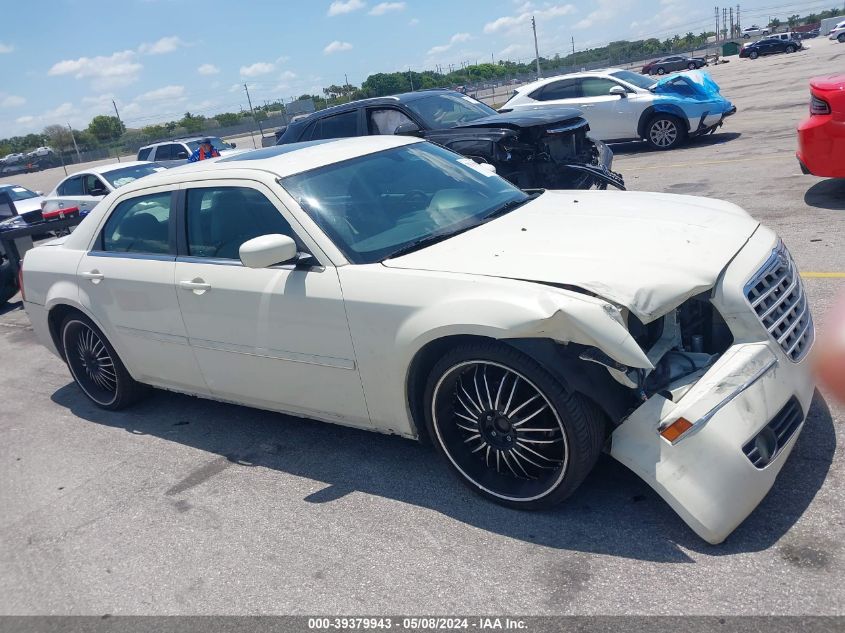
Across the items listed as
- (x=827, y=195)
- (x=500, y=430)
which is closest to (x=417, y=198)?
(x=500, y=430)

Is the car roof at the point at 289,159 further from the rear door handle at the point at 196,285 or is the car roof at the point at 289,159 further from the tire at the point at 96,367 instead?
the tire at the point at 96,367

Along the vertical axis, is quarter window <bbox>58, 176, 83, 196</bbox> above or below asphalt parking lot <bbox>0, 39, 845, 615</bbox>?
above

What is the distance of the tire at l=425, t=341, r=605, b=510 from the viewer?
2.99 m

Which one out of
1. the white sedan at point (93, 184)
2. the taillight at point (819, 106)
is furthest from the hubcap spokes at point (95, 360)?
the white sedan at point (93, 184)

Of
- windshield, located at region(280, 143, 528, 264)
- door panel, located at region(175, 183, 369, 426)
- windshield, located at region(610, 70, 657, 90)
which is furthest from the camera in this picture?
windshield, located at region(610, 70, 657, 90)

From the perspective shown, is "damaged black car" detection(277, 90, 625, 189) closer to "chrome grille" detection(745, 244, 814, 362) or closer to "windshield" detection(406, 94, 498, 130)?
"windshield" detection(406, 94, 498, 130)

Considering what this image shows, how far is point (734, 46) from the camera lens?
63.4 metres

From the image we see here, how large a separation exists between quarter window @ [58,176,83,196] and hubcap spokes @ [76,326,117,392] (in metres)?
9.54

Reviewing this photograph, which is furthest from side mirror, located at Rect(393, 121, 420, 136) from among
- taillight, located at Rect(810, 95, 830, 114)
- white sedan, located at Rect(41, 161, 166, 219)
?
white sedan, located at Rect(41, 161, 166, 219)

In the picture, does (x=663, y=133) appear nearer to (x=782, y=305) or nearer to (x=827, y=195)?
(x=827, y=195)

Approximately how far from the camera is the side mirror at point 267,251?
140 inches

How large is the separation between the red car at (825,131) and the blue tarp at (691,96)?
5.79m

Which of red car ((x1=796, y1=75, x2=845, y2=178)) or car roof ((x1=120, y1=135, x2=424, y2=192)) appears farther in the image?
red car ((x1=796, y1=75, x2=845, y2=178))

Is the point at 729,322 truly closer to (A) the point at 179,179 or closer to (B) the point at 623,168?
(A) the point at 179,179
